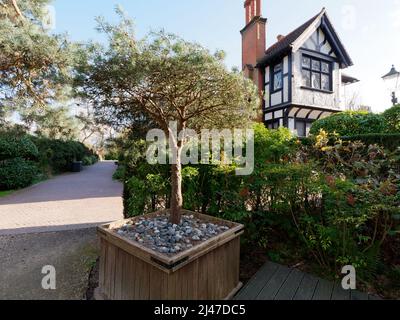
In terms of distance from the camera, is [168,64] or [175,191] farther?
[175,191]

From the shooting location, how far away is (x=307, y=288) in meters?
2.58

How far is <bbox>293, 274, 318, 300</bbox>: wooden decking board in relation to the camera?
246 cm

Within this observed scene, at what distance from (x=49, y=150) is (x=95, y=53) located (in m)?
13.8

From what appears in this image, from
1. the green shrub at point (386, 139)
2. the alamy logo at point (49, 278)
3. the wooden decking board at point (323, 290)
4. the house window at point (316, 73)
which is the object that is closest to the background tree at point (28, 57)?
the alamy logo at point (49, 278)

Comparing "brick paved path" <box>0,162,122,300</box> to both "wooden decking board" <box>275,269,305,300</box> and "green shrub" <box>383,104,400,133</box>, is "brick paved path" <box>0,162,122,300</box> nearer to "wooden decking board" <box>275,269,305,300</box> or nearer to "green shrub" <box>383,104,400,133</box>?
"wooden decking board" <box>275,269,305,300</box>

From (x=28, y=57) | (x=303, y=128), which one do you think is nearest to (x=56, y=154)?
(x=28, y=57)

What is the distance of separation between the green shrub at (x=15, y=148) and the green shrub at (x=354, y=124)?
36.9 ft

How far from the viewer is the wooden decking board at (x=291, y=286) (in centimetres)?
247

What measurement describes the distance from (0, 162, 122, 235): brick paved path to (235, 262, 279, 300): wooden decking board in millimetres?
3885

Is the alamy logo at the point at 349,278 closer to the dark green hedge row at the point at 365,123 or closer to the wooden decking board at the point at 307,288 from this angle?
the wooden decking board at the point at 307,288

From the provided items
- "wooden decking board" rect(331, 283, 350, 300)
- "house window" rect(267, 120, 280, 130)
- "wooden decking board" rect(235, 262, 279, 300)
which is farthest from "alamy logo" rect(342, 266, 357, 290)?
"house window" rect(267, 120, 280, 130)

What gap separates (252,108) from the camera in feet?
8.93
